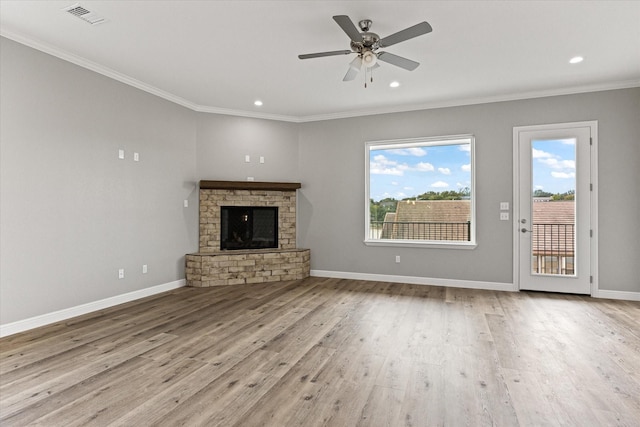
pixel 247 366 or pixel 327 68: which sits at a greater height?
pixel 327 68

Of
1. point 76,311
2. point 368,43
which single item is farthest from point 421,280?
point 76,311

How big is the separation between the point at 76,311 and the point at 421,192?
16.7ft

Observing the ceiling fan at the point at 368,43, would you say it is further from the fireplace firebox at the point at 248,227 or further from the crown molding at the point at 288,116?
the fireplace firebox at the point at 248,227

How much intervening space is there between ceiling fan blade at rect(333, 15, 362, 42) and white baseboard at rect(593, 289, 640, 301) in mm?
4643

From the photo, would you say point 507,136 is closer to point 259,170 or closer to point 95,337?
point 259,170

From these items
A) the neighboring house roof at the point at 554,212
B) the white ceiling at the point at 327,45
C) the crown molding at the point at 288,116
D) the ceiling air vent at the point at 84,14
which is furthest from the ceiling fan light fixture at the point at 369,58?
the neighboring house roof at the point at 554,212

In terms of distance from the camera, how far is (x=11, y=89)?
3.33m

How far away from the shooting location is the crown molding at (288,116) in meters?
3.63

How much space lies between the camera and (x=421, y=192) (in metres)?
5.91

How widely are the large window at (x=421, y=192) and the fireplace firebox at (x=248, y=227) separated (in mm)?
1703

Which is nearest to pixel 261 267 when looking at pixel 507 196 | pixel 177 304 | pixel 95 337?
pixel 177 304

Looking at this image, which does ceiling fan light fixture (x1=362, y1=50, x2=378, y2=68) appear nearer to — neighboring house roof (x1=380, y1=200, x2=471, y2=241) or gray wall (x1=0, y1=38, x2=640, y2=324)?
gray wall (x1=0, y1=38, x2=640, y2=324)

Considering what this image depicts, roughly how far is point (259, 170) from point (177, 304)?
2.70 m

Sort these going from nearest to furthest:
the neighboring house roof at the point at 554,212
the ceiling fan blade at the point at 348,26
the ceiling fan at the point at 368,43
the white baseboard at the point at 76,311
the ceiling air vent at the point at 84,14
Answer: the ceiling fan blade at the point at 348,26
the ceiling fan at the point at 368,43
the ceiling air vent at the point at 84,14
the white baseboard at the point at 76,311
the neighboring house roof at the point at 554,212
